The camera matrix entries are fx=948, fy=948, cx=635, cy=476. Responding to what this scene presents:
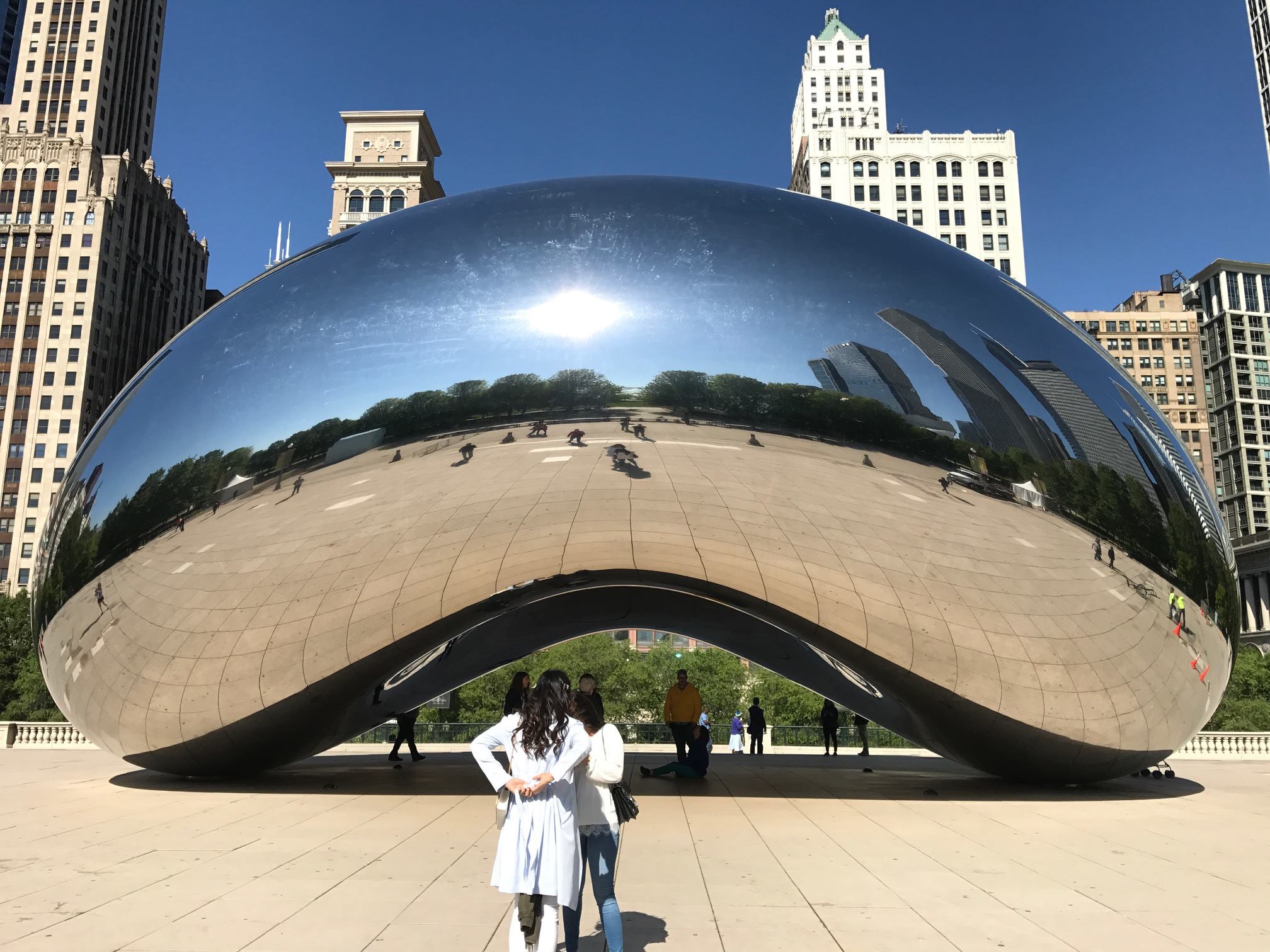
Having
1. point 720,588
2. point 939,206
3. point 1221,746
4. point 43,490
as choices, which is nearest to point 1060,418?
point 720,588

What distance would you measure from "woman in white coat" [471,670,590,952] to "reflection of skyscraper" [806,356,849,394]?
4.45 metres

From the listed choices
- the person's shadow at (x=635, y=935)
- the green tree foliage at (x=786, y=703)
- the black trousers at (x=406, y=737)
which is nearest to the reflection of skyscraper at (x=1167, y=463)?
the person's shadow at (x=635, y=935)

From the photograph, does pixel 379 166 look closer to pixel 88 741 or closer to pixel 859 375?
pixel 88 741

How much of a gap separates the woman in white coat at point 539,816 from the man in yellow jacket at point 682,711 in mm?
7759

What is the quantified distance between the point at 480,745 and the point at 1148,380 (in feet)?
475

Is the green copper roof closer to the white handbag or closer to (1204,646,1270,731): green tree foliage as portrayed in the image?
(1204,646,1270,731): green tree foliage

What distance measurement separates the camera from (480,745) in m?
4.59

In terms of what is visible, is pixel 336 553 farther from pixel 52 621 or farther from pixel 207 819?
pixel 52 621

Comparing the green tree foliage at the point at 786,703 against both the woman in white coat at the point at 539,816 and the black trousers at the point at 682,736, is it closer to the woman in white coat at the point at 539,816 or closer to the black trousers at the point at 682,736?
the black trousers at the point at 682,736

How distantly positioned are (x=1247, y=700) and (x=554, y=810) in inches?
2203

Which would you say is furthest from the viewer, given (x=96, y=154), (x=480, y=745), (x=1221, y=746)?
(x=96, y=154)

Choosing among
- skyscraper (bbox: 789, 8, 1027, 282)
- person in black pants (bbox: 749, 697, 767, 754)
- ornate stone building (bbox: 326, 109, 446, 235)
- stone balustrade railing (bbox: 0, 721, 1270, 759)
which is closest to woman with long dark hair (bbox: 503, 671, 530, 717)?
person in black pants (bbox: 749, 697, 767, 754)

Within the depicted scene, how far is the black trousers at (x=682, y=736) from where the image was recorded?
12.3 meters

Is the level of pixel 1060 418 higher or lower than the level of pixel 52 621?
higher
